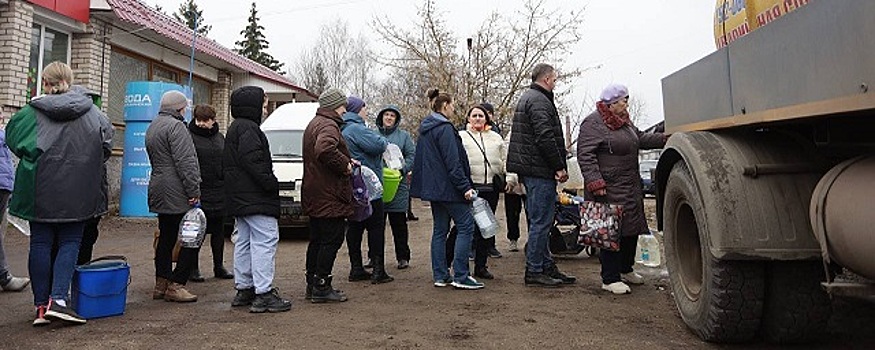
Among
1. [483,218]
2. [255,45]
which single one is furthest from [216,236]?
[255,45]

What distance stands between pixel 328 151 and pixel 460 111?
17.3 m

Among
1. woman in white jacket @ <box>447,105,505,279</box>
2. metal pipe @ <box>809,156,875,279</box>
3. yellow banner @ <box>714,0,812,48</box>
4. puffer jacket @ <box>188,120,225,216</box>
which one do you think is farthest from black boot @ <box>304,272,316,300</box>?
metal pipe @ <box>809,156,875,279</box>

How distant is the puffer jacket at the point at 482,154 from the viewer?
6.82 metres

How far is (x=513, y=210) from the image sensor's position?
7867mm

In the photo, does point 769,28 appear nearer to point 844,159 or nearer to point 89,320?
point 844,159

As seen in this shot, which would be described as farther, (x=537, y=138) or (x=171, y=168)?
(x=537, y=138)

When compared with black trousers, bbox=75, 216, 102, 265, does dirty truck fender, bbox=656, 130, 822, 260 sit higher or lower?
higher

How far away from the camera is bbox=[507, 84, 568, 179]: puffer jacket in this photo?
538cm

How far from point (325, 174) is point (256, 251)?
2.49 ft

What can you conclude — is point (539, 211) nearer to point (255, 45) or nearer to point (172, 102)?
point (172, 102)

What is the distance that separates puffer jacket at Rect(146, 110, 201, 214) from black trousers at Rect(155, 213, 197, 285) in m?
0.16

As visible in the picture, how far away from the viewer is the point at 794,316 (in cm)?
332

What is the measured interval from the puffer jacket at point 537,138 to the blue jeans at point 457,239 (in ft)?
1.87

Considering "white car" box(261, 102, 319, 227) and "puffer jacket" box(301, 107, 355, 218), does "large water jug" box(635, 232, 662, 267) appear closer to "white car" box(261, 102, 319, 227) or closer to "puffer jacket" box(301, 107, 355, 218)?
"puffer jacket" box(301, 107, 355, 218)
